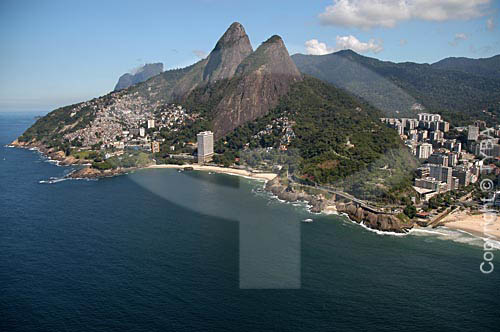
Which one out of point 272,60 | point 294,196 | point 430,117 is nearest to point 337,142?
point 294,196

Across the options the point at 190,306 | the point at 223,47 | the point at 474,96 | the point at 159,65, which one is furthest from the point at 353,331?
the point at 159,65

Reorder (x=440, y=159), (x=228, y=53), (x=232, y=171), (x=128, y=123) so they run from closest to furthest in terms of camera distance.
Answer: (x=440, y=159) → (x=232, y=171) → (x=128, y=123) → (x=228, y=53)

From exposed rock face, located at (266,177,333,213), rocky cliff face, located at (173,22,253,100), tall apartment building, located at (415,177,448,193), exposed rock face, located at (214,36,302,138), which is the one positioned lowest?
exposed rock face, located at (266,177,333,213)

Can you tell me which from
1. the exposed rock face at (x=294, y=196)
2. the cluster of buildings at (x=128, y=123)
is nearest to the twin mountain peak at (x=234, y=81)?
the cluster of buildings at (x=128, y=123)

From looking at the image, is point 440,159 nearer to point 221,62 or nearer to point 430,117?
point 430,117

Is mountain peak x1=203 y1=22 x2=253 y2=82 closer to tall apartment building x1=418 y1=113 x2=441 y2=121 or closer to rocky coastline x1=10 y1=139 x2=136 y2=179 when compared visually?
rocky coastline x1=10 y1=139 x2=136 y2=179

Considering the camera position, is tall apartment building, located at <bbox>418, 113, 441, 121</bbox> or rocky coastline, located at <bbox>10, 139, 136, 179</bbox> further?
tall apartment building, located at <bbox>418, 113, 441, 121</bbox>

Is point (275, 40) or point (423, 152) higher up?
point (275, 40)

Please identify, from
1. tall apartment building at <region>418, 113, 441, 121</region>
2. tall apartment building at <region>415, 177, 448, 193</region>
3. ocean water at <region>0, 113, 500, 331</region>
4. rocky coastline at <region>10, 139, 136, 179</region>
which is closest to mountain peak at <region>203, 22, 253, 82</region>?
rocky coastline at <region>10, 139, 136, 179</region>
